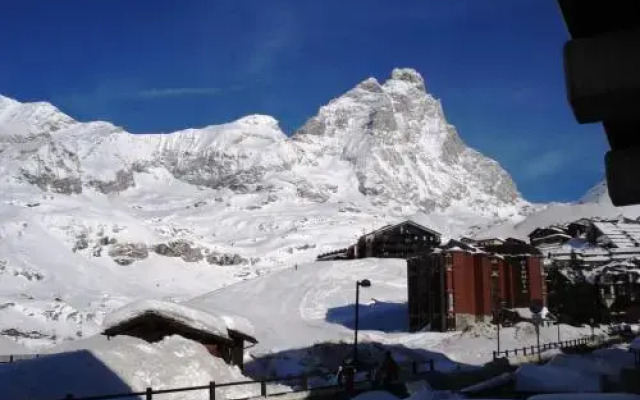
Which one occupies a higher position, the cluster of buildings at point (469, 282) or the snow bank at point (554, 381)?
the cluster of buildings at point (469, 282)

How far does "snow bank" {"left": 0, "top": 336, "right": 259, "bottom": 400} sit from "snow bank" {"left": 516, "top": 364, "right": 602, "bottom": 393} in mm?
10187

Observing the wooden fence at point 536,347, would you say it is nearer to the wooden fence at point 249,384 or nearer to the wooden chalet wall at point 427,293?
the wooden fence at point 249,384

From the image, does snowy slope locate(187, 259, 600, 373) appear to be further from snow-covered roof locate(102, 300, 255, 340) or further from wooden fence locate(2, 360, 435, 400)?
snow-covered roof locate(102, 300, 255, 340)

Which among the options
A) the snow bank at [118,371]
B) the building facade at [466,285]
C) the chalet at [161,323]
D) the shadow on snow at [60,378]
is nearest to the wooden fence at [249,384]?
the snow bank at [118,371]

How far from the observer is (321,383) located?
1337 inches

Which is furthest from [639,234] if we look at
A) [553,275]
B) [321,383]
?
[321,383]

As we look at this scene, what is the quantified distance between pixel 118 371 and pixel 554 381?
505 inches

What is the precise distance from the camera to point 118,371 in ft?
72.2

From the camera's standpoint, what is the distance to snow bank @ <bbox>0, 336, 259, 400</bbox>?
2009 centimetres

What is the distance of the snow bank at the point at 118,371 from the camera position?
20.1 meters

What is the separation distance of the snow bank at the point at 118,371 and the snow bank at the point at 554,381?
33.4 feet

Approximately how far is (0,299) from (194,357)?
270 feet

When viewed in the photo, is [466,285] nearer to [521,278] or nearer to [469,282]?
[469,282]

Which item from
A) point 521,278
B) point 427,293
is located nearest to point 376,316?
point 427,293
